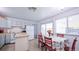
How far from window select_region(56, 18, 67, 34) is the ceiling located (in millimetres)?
195

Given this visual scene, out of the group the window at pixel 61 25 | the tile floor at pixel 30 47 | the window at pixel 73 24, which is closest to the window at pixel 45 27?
the window at pixel 61 25

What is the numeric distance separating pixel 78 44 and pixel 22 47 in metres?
1.06

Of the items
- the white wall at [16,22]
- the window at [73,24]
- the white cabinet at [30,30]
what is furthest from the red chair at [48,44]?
the white wall at [16,22]

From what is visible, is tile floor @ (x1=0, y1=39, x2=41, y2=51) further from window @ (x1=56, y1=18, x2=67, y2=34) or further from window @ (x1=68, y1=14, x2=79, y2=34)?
window @ (x1=68, y1=14, x2=79, y2=34)

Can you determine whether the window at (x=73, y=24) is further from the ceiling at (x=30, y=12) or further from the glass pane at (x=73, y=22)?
the ceiling at (x=30, y=12)

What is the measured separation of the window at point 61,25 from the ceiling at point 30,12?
0.19m

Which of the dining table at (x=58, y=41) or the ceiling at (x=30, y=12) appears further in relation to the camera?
the dining table at (x=58, y=41)

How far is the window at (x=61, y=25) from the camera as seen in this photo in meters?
1.53

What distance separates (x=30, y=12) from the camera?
4.92 ft

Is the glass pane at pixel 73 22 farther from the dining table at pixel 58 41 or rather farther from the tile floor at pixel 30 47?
the tile floor at pixel 30 47

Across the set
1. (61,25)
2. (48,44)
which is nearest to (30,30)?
(48,44)

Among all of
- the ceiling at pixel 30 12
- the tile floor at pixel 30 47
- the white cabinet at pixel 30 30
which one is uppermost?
the ceiling at pixel 30 12

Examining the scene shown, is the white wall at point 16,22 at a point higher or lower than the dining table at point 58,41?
higher
